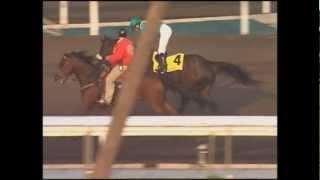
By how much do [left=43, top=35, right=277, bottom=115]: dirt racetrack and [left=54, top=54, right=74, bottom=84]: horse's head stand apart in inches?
1.9

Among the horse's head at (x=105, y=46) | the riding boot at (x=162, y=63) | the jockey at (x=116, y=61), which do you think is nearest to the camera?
the jockey at (x=116, y=61)

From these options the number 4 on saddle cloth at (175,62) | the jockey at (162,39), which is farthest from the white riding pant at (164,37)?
the number 4 on saddle cloth at (175,62)

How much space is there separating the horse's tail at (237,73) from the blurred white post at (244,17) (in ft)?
0.91

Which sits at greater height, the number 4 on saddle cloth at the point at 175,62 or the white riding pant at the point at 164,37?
the white riding pant at the point at 164,37

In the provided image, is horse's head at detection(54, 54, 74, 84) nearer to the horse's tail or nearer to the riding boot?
the riding boot

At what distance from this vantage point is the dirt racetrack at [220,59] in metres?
4.74

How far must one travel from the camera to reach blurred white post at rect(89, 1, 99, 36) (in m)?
4.73

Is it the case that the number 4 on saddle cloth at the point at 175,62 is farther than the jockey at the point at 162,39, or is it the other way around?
the number 4 on saddle cloth at the point at 175,62

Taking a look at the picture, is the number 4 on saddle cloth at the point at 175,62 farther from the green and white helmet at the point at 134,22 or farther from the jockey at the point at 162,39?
the green and white helmet at the point at 134,22

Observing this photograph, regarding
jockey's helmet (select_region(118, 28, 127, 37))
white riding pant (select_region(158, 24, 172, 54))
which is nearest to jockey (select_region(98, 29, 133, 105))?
jockey's helmet (select_region(118, 28, 127, 37))

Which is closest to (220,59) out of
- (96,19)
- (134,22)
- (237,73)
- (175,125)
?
(237,73)

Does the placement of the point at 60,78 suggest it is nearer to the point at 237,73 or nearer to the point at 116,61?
the point at 116,61
